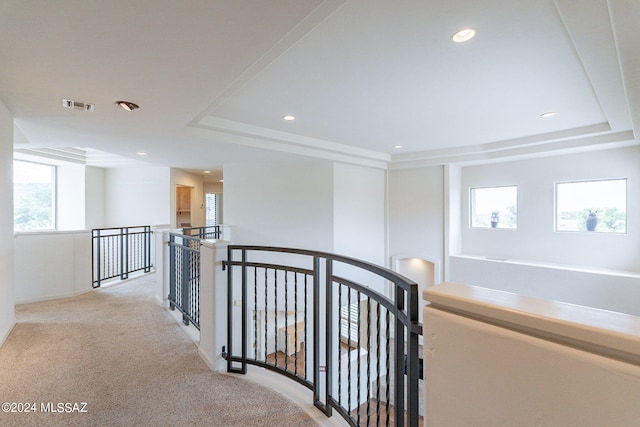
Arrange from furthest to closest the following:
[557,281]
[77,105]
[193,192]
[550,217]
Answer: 1. [193,192]
2. [550,217]
3. [557,281]
4. [77,105]

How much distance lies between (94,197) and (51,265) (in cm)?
400

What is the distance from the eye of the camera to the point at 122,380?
2166mm

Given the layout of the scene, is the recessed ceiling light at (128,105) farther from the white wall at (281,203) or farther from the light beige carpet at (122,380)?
the white wall at (281,203)

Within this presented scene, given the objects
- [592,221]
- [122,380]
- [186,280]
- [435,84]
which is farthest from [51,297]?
[592,221]

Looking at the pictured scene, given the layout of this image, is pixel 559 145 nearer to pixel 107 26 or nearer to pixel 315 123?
pixel 315 123

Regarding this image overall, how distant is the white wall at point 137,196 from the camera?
7.40 metres

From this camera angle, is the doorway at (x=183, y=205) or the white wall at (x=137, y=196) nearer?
the white wall at (x=137, y=196)

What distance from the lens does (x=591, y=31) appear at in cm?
183

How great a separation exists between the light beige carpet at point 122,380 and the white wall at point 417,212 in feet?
16.3

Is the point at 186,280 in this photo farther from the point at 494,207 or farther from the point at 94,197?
the point at 94,197

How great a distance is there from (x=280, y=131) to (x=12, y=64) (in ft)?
9.61

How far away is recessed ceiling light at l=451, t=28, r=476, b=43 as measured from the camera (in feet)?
6.56

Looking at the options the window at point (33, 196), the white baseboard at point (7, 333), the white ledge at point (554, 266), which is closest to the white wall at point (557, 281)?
the white ledge at point (554, 266)

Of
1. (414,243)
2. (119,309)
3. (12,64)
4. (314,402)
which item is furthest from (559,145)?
(119,309)
